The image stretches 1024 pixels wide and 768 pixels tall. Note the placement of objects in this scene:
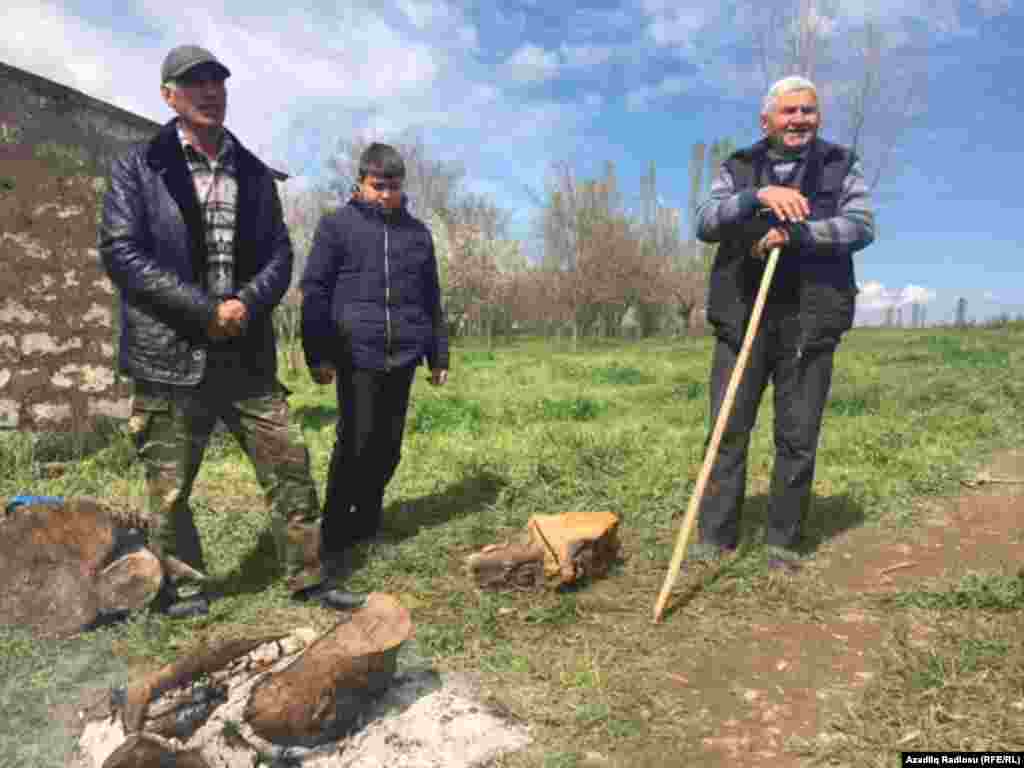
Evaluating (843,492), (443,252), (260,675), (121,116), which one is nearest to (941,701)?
(260,675)

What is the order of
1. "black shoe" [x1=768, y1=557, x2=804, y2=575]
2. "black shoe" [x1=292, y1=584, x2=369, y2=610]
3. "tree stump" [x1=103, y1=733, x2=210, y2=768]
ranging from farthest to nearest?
1. "black shoe" [x1=768, y1=557, x2=804, y2=575]
2. "black shoe" [x1=292, y1=584, x2=369, y2=610]
3. "tree stump" [x1=103, y1=733, x2=210, y2=768]

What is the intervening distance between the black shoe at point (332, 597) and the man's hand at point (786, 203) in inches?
110

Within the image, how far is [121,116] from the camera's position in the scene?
6.61 meters

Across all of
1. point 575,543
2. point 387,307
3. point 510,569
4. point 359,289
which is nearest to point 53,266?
point 359,289

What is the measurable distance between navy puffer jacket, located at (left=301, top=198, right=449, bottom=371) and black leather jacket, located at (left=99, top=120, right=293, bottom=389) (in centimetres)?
55

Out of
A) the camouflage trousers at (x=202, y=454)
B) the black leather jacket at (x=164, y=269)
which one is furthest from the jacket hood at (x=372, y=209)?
the camouflage trousers at (x=202, y=454)

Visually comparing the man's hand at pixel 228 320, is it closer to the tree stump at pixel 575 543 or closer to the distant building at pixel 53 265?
the tree stump at pixel 575 543

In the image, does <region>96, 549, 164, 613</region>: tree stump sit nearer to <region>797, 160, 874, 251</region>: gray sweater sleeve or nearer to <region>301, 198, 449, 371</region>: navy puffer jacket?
<region>301, 198, 449, 371</region>: navy puffer jacket

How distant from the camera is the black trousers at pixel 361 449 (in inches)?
162

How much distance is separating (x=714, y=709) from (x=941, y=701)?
0.79 metres

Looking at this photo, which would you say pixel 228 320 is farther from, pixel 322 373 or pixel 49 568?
pixel 49 568

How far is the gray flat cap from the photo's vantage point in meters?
3.16

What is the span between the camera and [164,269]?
3.21 meters

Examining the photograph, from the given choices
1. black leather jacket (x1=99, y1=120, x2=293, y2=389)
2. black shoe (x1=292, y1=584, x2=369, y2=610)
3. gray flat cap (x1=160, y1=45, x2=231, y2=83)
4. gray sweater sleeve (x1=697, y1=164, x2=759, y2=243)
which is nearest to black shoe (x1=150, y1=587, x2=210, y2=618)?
black shoe (x1=292, y1=584, x2=369, y2=610)
